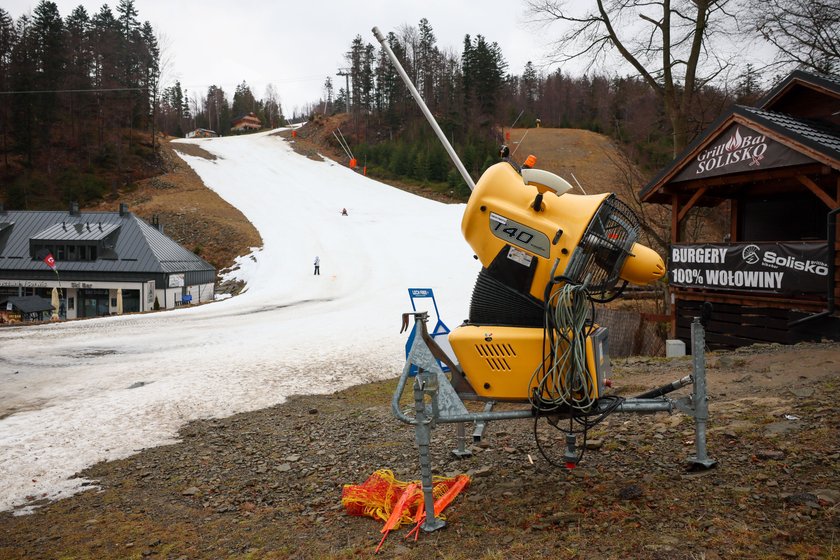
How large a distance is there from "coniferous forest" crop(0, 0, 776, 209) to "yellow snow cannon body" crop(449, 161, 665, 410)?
42.0 meters

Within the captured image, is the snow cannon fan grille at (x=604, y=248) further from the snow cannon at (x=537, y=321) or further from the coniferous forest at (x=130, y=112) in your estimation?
the coniferous forest at (x=130, y=112)

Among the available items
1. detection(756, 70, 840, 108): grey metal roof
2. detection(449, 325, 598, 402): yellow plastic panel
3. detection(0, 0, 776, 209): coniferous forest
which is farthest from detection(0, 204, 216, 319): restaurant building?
detection(449, 325, 598, 402): yellow plastic panel

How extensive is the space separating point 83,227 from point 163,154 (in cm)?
3050

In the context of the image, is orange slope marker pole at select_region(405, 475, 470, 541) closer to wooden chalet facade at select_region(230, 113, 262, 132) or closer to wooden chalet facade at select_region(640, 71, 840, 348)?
wooden chalet facade at select_region(640, 71, 840, 348)

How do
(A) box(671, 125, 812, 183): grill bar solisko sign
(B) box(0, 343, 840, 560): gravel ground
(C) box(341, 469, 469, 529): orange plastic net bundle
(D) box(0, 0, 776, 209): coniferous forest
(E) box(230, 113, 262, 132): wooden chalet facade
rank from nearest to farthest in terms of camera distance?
1. (B) box(0, 343, 840, 560): gravel ground
2. (C) box(341, 469, 469, 529): orange plastic net bundle
3. (A) box(671, 125, 812, 183): grill bar solisko sign
4. (D) box(0, 0, 776, 209): coniferous forest
5. (E) box(230, 113, 262, 132): wooden chalet facade

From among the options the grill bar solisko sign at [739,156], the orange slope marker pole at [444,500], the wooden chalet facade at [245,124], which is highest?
the wooden chalet facade at [245,124]

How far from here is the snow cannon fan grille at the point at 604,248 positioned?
436cm

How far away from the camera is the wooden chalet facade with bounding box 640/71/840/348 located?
35.6ft

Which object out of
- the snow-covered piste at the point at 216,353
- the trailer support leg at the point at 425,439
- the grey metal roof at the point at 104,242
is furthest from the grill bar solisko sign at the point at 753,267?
the grey metal roof at the point at 104,242

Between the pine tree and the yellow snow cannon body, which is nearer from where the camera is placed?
the yellow snow cannon body

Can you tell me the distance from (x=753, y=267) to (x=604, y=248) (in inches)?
364

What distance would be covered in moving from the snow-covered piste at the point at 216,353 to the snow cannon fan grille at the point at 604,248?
5842 mm

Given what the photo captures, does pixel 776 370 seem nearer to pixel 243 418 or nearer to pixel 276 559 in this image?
pixel 276 559

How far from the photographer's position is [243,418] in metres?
8.88
